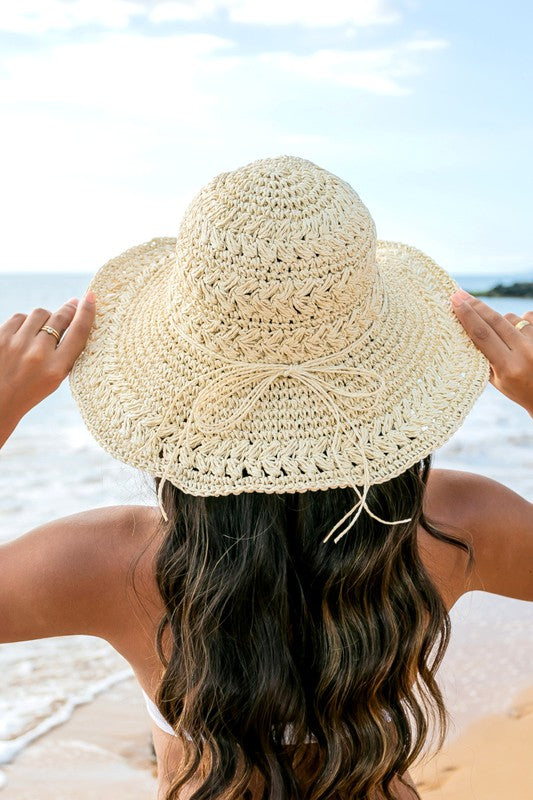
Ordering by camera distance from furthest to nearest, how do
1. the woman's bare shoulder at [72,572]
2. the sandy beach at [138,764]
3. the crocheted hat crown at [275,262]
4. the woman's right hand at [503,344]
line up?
the sandy beach at [138,764], the woman's right hand at [503,344], the woman's bare shoulder at [72,572], the crocheted hat crown at [275,262]

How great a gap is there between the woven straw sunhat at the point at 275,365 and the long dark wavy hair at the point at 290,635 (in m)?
0.07

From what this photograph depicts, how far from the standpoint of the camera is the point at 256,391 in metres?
1.04

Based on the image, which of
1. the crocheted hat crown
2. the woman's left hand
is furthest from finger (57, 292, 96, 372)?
the crocheted hat crown

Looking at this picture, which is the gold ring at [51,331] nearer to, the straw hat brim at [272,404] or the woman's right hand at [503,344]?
the straw hat brim at [272,404]

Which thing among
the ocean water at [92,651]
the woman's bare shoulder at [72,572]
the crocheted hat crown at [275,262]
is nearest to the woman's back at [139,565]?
the woman's bare shoulder at [72,572]

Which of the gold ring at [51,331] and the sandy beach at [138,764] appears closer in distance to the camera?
the gold ring at [51,331]

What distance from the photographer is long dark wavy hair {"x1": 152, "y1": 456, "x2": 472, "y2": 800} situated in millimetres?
1061

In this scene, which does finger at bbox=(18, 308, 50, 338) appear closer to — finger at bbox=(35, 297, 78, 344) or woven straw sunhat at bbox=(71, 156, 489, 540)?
finger at bbox=(35, 297, 78, 344)

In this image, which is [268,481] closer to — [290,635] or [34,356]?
[290,635]

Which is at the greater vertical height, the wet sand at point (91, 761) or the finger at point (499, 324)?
the finger at point (499, 324)

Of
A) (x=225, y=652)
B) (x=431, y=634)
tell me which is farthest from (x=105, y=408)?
(x=431, y=634)

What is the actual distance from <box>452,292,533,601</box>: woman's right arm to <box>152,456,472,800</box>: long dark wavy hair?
0.20 metres

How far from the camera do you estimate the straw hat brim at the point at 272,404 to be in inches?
40.4

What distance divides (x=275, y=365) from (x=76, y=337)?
409 millimetres
